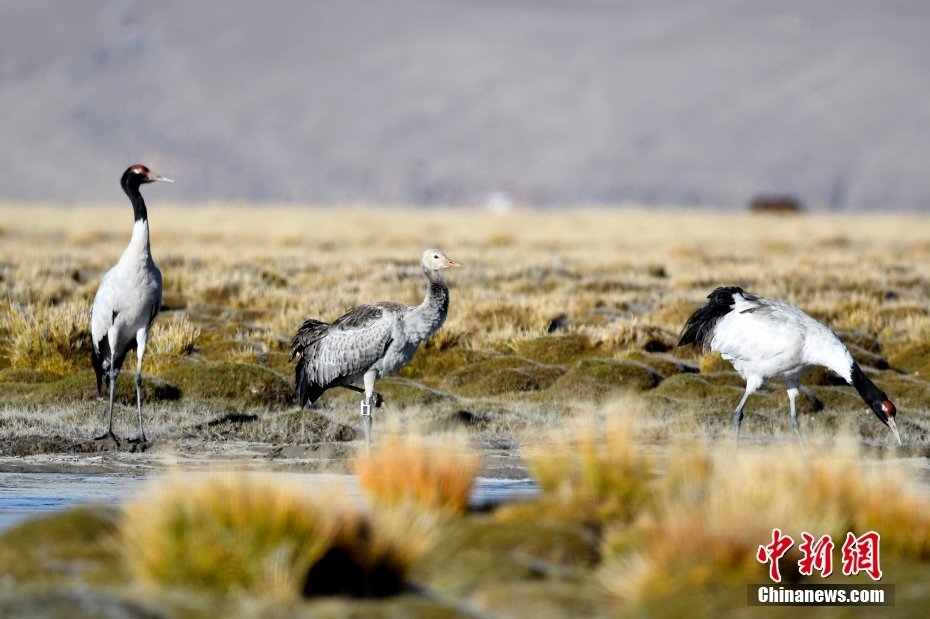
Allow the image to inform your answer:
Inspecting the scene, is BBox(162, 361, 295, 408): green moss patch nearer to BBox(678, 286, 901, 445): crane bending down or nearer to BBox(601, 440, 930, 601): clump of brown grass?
BBox(678, 286, 901, 445): crane bending down

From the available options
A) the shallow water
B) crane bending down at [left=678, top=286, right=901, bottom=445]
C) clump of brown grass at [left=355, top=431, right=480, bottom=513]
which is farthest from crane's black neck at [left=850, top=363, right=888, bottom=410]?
clump of brown grass at [left=355, top=431, right=480, bottom=513]

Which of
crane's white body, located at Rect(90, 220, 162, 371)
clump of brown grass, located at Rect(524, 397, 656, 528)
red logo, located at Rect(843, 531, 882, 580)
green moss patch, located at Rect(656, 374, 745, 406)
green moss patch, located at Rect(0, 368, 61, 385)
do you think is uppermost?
crane's white body, located at Rect(90, 220, 162, 371)

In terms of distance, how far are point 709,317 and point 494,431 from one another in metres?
2.74

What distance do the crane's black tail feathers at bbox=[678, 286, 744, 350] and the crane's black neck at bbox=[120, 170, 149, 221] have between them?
624 centimetres

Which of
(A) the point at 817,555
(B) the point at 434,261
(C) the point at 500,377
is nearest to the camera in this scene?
(A) the point at 817,555

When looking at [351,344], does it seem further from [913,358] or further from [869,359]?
[913,358]

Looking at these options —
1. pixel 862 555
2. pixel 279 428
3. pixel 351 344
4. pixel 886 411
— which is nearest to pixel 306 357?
pixel 279 428

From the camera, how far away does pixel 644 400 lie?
1734 centimetres

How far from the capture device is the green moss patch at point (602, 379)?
17922mm

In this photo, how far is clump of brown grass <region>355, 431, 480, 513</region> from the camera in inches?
359

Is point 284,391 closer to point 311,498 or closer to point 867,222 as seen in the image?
point 311,498

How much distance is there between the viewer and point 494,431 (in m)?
16.0

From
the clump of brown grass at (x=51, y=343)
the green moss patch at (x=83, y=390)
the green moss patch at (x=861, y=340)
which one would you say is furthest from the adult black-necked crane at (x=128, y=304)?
the green moss patch at (x=861, y=340)

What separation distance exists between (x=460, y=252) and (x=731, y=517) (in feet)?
117
